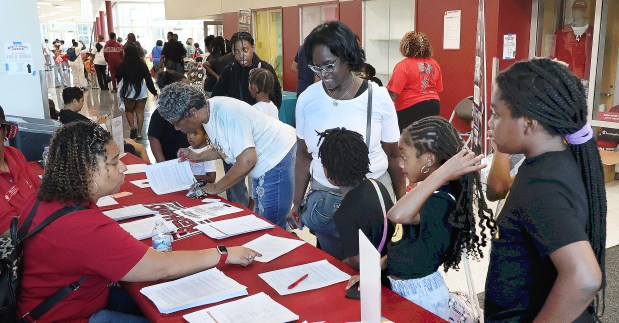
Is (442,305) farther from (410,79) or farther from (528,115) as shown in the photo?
(410,79)

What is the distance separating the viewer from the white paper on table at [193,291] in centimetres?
165

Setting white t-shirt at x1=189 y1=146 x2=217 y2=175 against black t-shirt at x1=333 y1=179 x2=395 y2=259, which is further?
white t-shirt at x1=189 y1=146 x2=217 y2=175

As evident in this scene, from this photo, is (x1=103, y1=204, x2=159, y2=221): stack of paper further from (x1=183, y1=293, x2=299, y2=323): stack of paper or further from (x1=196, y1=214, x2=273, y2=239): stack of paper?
(x1=183, y1=293, x2=299, y2=323): stack of paper

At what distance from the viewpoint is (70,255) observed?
5.44 feet

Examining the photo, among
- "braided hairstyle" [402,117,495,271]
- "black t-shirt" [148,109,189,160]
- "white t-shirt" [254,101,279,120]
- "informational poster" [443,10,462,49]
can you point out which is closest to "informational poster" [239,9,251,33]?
"white t-shirt" [254,101,279,120]

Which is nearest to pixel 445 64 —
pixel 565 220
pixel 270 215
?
pixel 270 215

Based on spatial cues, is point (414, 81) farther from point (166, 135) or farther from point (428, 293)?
point (428, 293)

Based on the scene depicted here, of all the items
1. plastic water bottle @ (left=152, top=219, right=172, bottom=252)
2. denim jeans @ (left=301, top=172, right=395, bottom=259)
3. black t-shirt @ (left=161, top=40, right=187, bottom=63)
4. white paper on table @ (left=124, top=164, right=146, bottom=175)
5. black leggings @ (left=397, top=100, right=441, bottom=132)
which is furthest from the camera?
black t-shirt @ (left=161, top=40, right=187, bottom=63)

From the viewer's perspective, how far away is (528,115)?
1259 millimetres

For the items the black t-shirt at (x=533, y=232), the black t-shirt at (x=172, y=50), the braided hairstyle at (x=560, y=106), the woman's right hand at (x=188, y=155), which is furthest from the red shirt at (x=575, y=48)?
the black t-shirt at (x=172, y=50)

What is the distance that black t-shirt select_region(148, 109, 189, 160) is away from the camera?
3.61m

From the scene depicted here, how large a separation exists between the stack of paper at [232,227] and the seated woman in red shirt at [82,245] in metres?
0.37

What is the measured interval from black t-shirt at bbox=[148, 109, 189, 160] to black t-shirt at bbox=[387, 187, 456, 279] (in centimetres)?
233

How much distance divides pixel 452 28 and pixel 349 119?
13.4 feet
